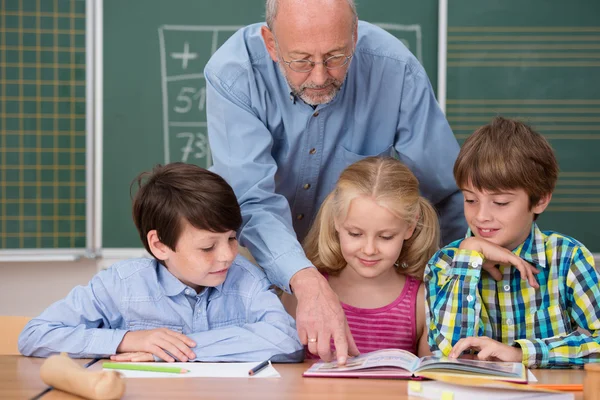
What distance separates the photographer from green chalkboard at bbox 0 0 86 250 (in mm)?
3262

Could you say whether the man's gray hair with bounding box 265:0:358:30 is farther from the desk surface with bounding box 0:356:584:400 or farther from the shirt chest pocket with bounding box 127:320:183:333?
the desk surface with bounding box 0:356:584:400

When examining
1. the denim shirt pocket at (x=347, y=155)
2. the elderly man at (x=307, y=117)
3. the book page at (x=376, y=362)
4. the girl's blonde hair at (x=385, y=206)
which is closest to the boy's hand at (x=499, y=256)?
the girl's blonde hair at (x=385, y=206)

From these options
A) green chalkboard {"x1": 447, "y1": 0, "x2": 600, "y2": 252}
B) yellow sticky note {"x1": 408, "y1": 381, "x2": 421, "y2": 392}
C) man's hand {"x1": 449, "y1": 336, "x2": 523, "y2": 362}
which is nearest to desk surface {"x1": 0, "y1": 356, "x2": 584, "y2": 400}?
yellow sticky note {"x1": 408, "y1": 381, "x2": 421, "y2": 392}

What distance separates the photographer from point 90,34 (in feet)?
10.7

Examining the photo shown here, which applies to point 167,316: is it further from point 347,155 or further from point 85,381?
point 347,155

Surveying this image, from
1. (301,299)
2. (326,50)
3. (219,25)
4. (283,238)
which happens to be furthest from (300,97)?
(219,25)

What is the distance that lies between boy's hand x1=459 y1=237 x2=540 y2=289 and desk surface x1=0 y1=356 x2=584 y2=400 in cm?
33

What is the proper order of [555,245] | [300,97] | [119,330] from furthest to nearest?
[300,97], [555,245], [119,330]

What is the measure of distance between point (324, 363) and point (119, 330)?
48 centimetres

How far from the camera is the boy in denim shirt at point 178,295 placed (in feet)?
5.62

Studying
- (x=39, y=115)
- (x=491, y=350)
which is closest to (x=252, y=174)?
(x=491, y=350)

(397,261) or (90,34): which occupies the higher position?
(90,34)

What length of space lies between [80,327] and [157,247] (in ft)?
0.91

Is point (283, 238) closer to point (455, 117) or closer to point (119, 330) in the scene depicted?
point (119, 330)
